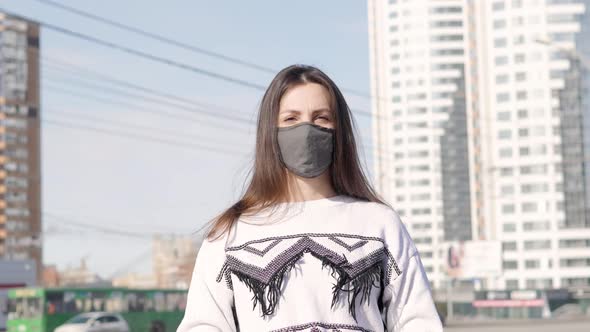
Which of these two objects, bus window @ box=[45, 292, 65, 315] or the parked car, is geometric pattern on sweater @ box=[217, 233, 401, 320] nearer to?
the parked car

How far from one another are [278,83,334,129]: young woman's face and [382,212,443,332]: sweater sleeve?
384mm

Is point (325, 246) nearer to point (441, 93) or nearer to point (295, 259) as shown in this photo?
point (295, 259)

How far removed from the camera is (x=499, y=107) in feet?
556

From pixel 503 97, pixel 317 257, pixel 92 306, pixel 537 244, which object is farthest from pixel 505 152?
pixel 317 257

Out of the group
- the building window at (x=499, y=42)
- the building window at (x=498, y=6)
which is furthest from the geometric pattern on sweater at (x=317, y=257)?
the building window at (x=498, y=6)

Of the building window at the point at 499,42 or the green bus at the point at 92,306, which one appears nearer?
the green bus at the point at 92,306

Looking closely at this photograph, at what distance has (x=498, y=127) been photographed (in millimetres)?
169375

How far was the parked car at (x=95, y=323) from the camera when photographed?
131 ft

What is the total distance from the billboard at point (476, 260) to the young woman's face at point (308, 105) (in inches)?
3964

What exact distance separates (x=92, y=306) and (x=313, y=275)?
1591 inches

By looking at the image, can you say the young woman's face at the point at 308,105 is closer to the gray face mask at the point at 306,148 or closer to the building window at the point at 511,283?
the gray face mask at the point at 306,148

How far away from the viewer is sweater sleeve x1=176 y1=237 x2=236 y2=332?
11.2 feet

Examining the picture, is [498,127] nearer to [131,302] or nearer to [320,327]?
[131,302]

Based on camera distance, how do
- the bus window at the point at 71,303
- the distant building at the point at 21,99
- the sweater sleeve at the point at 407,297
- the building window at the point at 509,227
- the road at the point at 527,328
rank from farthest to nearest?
the distant building at the point at 21,99 → the building window at the point at 509,227 → the road at the point at 527,328 → the bus window at the point at 71,303 → the sweater sleeve at the point at 407,297
